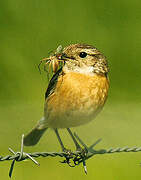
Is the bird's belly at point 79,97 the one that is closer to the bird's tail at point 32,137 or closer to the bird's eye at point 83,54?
the bird's eye at point 83,54

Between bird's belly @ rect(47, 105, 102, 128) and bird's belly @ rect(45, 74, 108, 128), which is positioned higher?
bird's belly @ rect(45, 74, 108, 128)

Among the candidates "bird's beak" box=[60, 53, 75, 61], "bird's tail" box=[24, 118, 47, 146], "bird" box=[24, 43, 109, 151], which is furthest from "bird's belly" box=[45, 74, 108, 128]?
"bird's tail" box=[24, 118, 47, 146]

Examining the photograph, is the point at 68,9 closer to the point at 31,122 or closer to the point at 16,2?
the point at 16,2

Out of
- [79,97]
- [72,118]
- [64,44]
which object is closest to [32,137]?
[72,118]

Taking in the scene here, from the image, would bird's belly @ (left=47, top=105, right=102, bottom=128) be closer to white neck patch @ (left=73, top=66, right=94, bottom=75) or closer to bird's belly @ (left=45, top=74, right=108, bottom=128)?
bird's belly @ (left=45, top=74, right=108, bottom=128)

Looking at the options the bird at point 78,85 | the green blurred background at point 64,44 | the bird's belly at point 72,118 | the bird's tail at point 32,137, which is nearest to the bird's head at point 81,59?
the bird at point 78,85

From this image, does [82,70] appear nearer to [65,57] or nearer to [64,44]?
[65,57]
